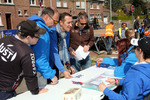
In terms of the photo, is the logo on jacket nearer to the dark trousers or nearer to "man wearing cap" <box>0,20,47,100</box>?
"man wearing cap" <box>0,20,47,100</box>

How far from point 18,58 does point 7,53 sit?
131 millimetres

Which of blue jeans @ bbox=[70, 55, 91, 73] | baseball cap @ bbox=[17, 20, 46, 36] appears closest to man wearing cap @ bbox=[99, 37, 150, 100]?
baseball cap @ bbox=[17, 20, 46, 36]

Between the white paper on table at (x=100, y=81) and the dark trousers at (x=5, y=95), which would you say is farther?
the white paper on table at (x=100, y=81)

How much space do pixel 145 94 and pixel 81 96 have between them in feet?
2.29

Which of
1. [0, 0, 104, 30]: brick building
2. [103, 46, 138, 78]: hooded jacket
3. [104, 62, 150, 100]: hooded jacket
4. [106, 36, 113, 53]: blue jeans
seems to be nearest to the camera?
[104, 62, 150, 100]: hooded jacket

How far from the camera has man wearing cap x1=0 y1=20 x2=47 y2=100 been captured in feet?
5.41

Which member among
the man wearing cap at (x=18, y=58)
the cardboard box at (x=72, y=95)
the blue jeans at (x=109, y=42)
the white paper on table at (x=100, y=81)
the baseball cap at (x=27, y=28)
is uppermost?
the baseball cap at (x=27, y=28)

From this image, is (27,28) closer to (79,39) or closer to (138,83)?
(138,83)

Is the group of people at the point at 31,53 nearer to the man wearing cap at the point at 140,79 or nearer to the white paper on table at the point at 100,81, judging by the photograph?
the white paper on table at the point at 100,81

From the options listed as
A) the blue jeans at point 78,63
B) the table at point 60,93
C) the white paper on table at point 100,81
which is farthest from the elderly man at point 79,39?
the white paper on table at point 100,81

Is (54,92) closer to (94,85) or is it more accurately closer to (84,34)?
(94,85)

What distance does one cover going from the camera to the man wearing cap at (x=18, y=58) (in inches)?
64.9

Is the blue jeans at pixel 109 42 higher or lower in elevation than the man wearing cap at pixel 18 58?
lower

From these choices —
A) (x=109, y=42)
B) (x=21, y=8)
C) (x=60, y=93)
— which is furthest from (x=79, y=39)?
(x=21, y=8)
